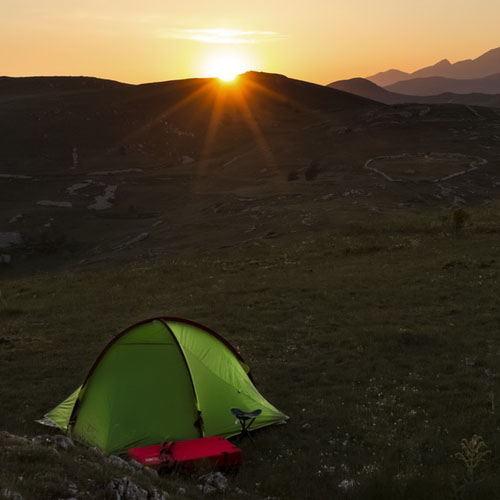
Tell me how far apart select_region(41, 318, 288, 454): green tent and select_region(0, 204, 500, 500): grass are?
114 cm

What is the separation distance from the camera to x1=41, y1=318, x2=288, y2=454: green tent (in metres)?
15.0

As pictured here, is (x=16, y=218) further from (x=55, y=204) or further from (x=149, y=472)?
(x=149, y=472)

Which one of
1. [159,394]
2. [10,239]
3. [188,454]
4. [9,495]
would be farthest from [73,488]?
[10,239]

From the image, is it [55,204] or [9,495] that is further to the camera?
[55,204]

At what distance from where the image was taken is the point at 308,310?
1066 inches

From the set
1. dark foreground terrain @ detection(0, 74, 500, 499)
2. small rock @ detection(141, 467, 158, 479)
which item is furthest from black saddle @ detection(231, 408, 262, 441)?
small rock @ detection(141, 467, 158, 479)

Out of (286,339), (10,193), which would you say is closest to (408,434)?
(286,339)

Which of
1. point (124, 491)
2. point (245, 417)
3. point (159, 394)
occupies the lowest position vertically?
point (245, 417)

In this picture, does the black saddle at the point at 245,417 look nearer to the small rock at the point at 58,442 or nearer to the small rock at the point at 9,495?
the small rock at the point at 58,442

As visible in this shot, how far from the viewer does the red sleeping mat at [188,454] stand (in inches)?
504

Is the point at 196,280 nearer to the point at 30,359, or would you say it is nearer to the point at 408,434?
the point at 30,359

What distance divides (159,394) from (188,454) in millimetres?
2649

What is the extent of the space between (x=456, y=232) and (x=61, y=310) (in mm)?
28184

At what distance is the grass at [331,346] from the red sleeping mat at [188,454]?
21.8 inches
